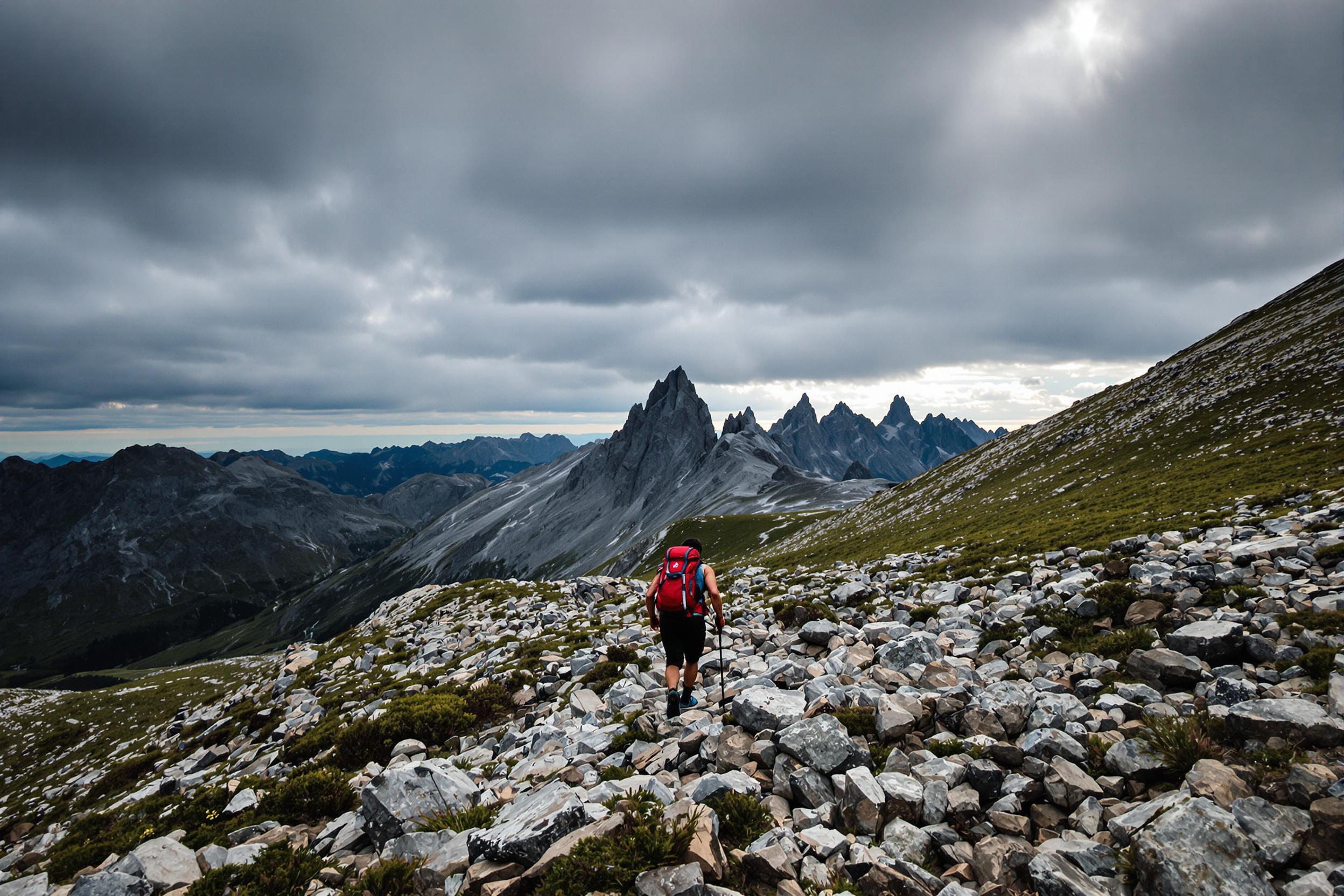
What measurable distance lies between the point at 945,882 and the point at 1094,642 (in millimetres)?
8151

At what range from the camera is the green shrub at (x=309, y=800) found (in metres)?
10.1

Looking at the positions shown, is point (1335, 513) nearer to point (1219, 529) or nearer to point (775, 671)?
point (1219, 529)

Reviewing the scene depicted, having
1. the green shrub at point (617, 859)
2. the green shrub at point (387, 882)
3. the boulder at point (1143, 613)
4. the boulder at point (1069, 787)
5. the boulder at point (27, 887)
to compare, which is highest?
the boulder at point (1143, 613)

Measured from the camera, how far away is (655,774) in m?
9.15

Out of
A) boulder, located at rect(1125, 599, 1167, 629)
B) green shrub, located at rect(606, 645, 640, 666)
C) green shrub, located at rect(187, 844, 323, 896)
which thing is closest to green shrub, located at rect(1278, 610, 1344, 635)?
boulder, located at rect(1125, 599, 1167, 629)

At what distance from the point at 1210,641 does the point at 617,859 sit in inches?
447

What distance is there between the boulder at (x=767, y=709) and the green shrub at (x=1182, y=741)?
524 centimetres

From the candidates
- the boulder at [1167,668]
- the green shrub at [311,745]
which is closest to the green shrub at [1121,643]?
the boulder at [1167,668]

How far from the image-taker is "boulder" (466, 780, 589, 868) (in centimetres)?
681

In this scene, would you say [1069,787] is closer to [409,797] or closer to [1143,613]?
[1143,613]

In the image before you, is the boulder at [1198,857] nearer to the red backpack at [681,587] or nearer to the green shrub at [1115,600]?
the green shrub at [1115,600]

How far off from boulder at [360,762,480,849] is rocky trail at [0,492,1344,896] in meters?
0.05

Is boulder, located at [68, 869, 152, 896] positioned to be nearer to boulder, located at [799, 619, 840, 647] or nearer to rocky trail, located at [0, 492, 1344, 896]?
rocky trail, located at [0, 492, 1344, 896]

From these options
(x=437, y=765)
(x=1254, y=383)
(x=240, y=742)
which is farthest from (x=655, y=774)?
(x=1254, y=383)
